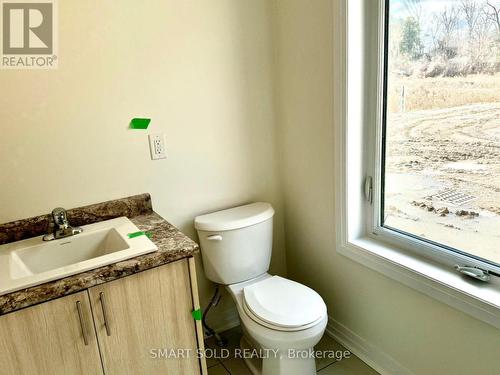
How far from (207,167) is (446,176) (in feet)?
3.64

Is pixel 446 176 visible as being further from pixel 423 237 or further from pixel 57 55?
pixel 57 55

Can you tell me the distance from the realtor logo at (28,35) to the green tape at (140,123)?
0.39 meters

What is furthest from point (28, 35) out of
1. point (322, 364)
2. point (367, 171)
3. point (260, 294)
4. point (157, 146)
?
point (322, 364)

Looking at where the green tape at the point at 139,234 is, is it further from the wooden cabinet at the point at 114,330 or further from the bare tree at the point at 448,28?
the bare tree at the point at 448,28

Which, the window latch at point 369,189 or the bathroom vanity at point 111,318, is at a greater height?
the window latch at point 369,189

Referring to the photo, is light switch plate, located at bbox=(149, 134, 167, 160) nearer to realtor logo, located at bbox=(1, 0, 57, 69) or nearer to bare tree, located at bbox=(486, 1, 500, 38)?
realtor logo, located at bbox=(1, 0, 57, 69)

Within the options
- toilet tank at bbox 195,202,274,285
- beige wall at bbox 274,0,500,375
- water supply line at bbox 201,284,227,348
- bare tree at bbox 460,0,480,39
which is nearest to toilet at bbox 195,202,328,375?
toilet tank at bbox 195,202,274,285

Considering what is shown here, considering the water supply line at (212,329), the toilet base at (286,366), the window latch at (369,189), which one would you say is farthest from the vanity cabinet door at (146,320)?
the window latch at (369,189)

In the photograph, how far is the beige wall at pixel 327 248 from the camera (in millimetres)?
1427

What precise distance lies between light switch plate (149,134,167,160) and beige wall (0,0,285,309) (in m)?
0.03

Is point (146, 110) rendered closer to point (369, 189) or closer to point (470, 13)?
point (369, 189)

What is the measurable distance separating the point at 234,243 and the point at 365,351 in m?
0.84

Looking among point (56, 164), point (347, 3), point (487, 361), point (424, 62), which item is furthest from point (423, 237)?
point (56, 164)

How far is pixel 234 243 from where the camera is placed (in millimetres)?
1821
